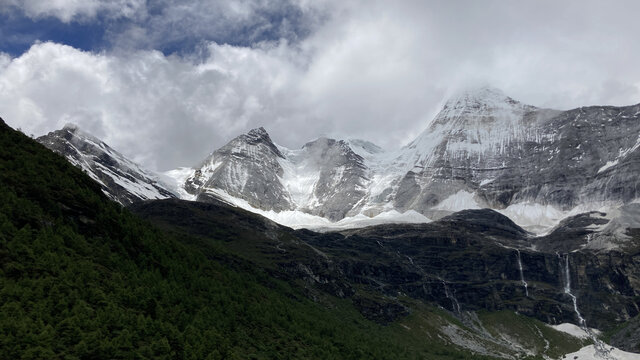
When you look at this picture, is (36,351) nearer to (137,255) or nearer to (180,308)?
(180,308)

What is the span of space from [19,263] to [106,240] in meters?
38.1

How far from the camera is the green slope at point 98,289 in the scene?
99.0 m

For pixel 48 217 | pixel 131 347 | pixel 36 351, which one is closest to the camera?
pixel 36 351

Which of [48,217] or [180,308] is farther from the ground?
[48,217]

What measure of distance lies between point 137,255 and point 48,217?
93.4 ft

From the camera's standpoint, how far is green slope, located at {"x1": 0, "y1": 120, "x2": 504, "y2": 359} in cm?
9900

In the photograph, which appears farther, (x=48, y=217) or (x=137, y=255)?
(x=137, y=255)

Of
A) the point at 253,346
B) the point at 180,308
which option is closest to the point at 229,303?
the point at 253,346

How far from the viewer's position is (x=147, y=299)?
130625 mm

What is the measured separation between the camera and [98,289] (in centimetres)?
11844

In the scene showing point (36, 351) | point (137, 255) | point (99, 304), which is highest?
point (137, 255)

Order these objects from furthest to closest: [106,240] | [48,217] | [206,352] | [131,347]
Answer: [106,240], [48,217], [206,352], [131,347]

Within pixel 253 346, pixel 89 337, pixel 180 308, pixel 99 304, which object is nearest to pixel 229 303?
pixel 253 346

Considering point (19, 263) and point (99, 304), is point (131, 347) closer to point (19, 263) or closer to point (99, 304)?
point (99, 304)
